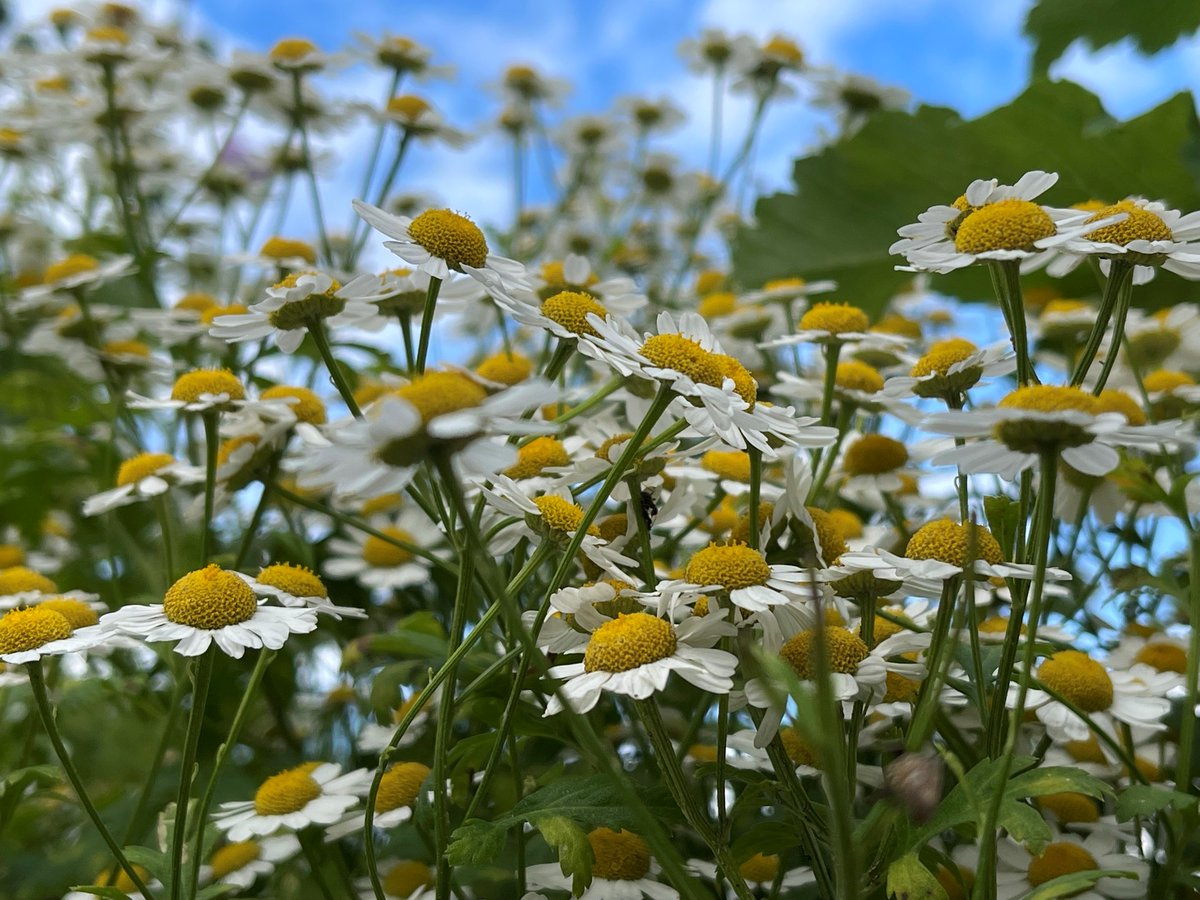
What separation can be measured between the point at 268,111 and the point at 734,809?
1214 millimetres

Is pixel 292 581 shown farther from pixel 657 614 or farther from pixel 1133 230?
pixel 1133 230

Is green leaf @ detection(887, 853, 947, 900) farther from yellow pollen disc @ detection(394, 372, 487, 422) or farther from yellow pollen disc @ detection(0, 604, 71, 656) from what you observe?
yellow pollen disc @ detection(0, 604, 71, 656)

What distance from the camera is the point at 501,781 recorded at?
74 cm

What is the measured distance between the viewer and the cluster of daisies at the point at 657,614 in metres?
0.48

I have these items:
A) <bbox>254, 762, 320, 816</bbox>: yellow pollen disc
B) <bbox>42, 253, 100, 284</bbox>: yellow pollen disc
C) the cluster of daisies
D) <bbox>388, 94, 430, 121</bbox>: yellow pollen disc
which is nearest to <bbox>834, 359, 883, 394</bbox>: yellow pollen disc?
the cluster of daisies

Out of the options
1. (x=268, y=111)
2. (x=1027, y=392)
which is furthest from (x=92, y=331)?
(x=1027, y=392)

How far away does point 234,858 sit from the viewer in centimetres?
77

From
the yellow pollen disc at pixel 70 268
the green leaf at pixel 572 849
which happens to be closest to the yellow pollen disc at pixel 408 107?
the yellow pollen disc at pixel 70 268

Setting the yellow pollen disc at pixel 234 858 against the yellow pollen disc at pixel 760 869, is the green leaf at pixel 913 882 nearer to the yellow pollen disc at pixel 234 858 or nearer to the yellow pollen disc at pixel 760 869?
the yellow pollen disc at pixel 760 869

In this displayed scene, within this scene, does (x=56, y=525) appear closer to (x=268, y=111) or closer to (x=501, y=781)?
(x=268, y=111)

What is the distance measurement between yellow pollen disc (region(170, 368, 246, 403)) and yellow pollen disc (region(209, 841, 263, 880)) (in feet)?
1.05

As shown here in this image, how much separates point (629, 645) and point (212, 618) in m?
0.24

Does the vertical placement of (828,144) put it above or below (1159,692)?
above

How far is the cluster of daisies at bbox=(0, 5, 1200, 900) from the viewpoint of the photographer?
48cm
